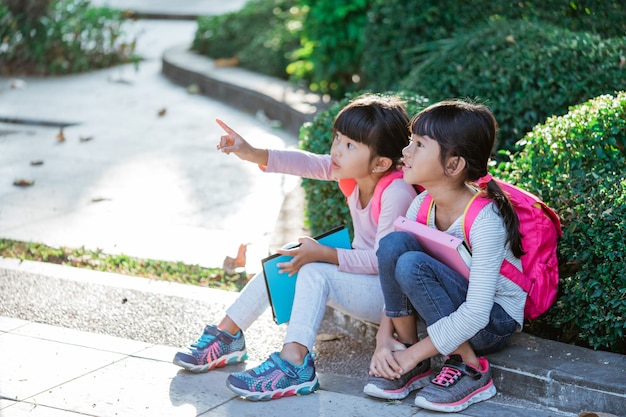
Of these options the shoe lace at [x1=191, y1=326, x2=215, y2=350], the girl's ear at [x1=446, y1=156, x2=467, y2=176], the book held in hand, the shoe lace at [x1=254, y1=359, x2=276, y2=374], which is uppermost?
the girl's ear at [x1=446, y1=156, x2=467, y2=176]

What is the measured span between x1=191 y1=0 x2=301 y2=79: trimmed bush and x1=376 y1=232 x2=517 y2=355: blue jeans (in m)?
6.34

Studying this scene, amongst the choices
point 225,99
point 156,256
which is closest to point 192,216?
point 156,256

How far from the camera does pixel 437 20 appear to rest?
6898mm

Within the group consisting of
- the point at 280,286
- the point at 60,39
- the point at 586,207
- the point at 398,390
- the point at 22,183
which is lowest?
the point at 22,183

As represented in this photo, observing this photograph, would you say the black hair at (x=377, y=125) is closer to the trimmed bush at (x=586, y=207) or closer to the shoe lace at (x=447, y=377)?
the trimmed bush at (x=586, y=207)

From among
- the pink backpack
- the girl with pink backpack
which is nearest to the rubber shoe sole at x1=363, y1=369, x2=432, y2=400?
the girl with pink backpack

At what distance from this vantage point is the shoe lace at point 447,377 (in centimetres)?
334

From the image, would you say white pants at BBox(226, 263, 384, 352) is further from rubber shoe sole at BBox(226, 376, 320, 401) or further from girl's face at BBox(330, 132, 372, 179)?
girl's face at BBox(330, 132, 372, 179)

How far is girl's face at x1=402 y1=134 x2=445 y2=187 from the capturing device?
3420 millimetres

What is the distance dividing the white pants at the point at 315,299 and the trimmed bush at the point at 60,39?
8.08 m

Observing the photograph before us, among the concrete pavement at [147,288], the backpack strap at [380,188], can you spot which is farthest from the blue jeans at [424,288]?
the backpack strap at [380,188]

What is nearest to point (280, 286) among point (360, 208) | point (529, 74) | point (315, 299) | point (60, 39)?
point (315, 299)

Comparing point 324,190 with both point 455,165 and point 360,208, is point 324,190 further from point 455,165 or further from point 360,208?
point 455,165

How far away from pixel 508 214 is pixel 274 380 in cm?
105
